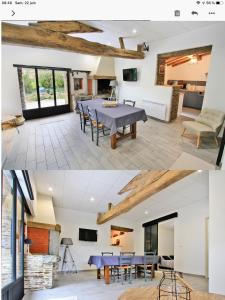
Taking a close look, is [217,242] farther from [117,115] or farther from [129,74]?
[129,74]

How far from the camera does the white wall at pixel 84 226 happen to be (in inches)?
55.1

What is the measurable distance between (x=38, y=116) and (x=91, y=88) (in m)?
0.28

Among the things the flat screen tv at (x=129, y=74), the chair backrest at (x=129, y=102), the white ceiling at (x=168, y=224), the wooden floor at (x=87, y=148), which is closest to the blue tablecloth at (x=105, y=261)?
the white ceiling at (x=168, y=224)

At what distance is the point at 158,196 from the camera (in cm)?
135

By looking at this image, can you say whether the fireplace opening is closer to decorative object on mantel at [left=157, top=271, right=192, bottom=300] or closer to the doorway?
the doorway

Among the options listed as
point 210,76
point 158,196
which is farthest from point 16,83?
point 158,196

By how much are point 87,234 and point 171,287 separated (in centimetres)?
83

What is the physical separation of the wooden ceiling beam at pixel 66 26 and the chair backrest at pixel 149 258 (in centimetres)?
153

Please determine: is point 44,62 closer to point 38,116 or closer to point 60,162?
point 38,116

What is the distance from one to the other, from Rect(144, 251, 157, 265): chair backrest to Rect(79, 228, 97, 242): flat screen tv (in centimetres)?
48

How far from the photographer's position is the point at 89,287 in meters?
1.43

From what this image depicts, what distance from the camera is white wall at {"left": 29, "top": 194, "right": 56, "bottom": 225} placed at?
1.33m

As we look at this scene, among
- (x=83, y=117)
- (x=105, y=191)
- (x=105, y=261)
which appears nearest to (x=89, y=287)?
(x=105, y=261)

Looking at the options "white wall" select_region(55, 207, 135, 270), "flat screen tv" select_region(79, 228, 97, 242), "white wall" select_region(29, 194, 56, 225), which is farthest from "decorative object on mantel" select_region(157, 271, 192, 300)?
"white wall" select_region(29, 194, 56, 225)
